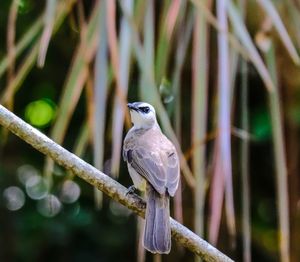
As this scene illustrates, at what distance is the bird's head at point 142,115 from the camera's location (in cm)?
315

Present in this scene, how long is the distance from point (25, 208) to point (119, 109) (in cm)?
215

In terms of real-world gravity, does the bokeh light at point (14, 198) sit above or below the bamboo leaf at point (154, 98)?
below

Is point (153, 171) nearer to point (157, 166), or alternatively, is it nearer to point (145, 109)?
point (157, 166)

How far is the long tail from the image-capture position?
2.39 m

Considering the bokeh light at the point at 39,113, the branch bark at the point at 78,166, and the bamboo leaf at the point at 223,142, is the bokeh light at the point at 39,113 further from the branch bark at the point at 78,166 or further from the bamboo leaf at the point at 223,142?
the branch bark at the point at 78,166

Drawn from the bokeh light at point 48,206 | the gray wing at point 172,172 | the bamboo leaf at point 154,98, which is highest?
the bamboo leaf at point 154,98

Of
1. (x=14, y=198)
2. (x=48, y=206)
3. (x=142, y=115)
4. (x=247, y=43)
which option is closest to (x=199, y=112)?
(x=247, y=43)

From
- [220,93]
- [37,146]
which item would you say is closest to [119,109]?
[220,93]

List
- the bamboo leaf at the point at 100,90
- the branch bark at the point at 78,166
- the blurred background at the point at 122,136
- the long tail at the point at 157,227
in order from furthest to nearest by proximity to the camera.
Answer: the blurred background at the point at 122,136 → the bamboo leaf at the point at 100,90 → the long tail at the point at 157,227 → the branch bark at the point at 78,166

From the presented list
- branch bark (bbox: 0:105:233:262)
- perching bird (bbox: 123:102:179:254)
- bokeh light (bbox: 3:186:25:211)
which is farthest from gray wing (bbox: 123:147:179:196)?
bokeh light (bbox: 3:186:25:211)

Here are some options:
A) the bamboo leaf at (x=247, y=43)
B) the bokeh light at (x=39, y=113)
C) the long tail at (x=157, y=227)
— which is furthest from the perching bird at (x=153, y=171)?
the bokeh light at (x=39, y=113)

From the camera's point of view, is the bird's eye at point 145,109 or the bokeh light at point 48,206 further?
the bokeh light at point 48,206

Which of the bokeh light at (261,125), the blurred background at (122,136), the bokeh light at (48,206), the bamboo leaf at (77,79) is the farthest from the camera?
the bokeh light at (48,206)

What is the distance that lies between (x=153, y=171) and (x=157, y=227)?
36cm
